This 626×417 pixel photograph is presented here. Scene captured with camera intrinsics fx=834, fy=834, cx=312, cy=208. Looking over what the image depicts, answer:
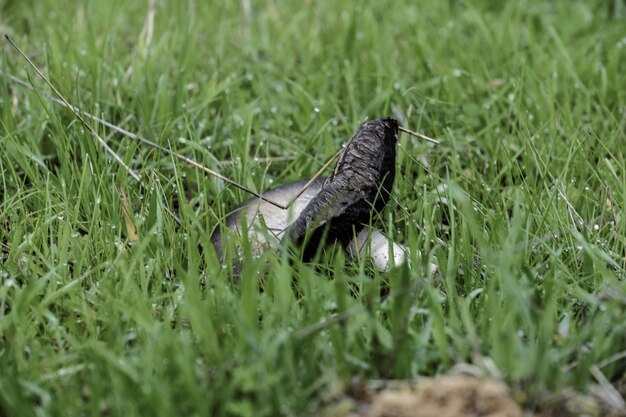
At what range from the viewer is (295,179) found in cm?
282

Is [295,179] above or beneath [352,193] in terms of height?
beneath

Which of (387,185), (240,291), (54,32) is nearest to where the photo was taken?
(240,291)

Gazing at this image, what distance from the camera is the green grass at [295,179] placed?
5.52 ft

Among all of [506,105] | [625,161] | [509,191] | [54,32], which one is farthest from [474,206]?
[54,32]

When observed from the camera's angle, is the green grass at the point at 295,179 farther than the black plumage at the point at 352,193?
No

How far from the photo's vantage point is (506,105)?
3.27 meters

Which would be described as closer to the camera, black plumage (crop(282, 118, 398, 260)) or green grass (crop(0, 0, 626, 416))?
green grass (crop(0, 0, 626, 416))

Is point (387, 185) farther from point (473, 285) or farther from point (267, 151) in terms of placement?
point (267, 151)

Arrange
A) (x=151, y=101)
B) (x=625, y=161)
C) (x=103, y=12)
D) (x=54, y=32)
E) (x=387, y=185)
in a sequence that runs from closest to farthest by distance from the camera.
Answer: (x=387, y=185) < (x=625, y=161) < (x=151, y=101) < (x=54, y=32) < (x=103, y=12)

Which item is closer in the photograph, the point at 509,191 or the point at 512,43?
the point at 509,191

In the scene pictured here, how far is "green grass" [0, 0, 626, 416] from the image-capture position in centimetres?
168

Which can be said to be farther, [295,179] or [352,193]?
[295,179]

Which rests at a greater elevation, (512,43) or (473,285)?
(512,43)

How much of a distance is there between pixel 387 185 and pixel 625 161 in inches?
35.0
